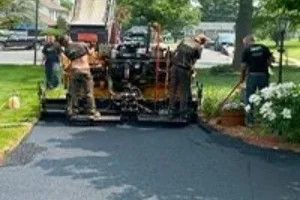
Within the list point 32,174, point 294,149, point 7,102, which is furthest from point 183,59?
point 32,174

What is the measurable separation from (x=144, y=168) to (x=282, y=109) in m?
2.65

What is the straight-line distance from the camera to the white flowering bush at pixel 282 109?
10.4m

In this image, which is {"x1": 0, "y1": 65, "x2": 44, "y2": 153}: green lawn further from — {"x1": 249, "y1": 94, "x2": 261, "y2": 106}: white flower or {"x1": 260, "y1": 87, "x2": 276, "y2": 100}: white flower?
{"x1": 260, "y1": 87, "x2": 276, "y2": 100}: white flower

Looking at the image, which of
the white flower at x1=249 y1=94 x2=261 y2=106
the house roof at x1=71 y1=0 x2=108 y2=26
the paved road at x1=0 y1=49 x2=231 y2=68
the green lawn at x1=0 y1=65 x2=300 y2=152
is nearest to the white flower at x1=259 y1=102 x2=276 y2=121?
the white flower at x1=249 y1=94 x2=261 y2=106

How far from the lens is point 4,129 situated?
1164 centimetres

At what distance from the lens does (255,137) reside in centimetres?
1141

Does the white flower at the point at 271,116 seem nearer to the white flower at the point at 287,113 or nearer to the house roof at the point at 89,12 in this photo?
the white flower at the point at 287,113

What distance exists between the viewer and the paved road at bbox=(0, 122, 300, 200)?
25.2 ft

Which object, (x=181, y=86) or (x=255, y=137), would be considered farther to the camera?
(x=181, y=86)

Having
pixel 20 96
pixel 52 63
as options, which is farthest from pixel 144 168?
pixel 52 63

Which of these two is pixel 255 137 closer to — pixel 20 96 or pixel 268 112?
pixel 268 112

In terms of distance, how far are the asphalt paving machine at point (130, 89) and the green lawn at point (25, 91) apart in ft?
1.62

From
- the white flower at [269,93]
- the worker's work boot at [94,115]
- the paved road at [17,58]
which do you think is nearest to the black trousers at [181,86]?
the worker's work boot at [94,115]

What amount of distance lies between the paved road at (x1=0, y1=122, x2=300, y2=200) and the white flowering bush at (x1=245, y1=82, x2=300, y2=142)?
1.62 feet
